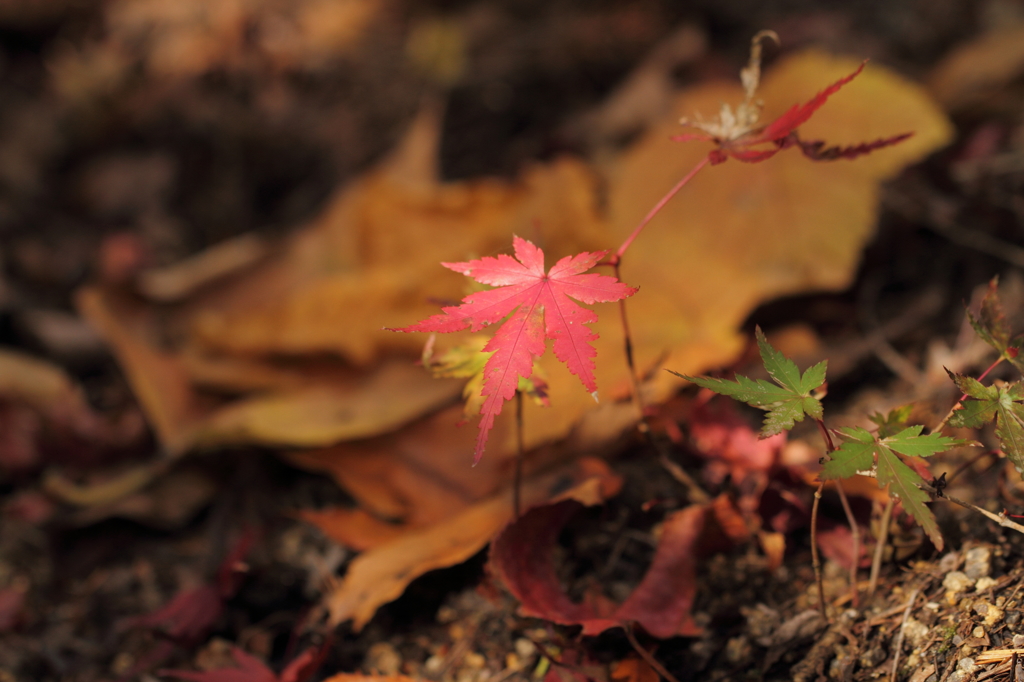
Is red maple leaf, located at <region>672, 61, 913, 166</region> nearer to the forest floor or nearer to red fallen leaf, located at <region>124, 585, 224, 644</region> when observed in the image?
the forest floor

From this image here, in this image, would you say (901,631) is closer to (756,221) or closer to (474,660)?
(474,660)

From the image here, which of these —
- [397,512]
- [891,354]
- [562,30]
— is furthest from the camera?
[562,30]

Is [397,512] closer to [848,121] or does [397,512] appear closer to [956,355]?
[956,355]

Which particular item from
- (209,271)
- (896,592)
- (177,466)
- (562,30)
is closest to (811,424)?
(896,592)

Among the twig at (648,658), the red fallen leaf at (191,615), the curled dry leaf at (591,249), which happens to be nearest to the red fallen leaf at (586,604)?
the twig at (648,658)

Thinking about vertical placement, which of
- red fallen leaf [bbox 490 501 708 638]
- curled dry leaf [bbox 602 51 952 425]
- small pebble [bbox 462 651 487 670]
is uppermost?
curled dry leaf [bbox 602 51 952 425]

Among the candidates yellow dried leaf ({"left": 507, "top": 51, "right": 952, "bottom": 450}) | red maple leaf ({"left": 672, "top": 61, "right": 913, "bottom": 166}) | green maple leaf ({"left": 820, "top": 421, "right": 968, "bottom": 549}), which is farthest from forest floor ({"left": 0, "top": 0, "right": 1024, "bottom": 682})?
Answer: red maple leaf ({"left": 672, "top": 61, "right": 913, "bottom": 166})
